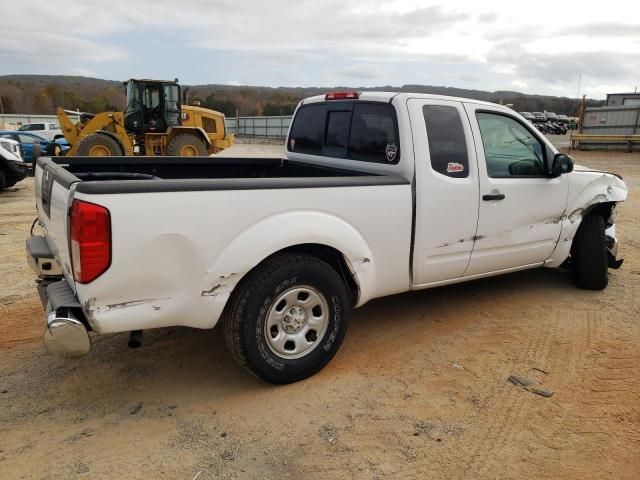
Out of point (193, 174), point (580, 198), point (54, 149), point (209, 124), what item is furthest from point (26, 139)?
point (580, 198)

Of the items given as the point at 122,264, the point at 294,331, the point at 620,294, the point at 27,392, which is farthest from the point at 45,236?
the point at 620,294

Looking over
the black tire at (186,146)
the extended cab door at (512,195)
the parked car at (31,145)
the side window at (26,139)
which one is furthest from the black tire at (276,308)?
the side window at (26,139)

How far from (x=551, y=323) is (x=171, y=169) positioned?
3602 millimetres

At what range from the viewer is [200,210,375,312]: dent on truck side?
3.01 m

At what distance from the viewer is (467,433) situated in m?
3.02

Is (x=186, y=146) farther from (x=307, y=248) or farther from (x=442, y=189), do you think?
(x=307, y=248)

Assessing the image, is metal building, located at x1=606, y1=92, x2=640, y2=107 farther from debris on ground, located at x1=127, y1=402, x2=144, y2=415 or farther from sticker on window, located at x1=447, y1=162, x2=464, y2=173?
debris on ground, located at x1=127, y1=402, x2=144, y2=415

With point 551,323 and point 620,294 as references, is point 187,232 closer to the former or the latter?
point 551,323

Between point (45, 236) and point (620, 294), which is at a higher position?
point (45, 236)

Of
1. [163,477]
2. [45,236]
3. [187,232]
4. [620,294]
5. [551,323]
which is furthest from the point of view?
[620,294]

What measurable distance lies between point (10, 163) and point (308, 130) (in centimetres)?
889

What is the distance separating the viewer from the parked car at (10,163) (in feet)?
36.0

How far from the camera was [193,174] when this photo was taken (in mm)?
4848

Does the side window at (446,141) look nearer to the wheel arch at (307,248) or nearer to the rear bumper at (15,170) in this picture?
the wheel arch at (307,248)
